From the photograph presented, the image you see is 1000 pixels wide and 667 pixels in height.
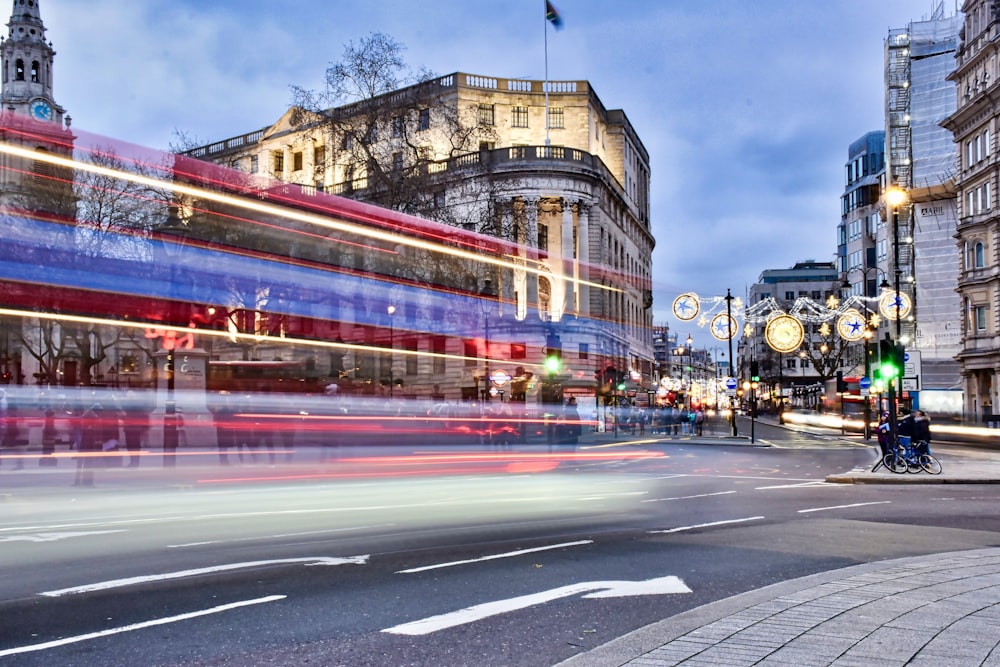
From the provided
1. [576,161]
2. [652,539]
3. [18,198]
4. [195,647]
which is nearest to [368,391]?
[18,198]

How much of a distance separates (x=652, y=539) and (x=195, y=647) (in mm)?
7024

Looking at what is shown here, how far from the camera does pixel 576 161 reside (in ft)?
235

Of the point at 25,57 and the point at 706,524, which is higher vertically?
the point at 25,57

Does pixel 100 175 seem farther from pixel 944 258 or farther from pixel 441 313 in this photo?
pixel 944 258

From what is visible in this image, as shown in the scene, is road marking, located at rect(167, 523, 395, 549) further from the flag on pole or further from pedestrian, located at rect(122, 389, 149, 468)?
the flag on pole

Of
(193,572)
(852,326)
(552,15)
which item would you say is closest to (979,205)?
(552,15)

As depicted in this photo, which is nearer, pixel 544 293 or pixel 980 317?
pixel 980 317

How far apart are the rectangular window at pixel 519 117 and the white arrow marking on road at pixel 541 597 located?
7177cm

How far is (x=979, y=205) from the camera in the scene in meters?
65.6

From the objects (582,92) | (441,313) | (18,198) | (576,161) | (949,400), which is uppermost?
(582,92)

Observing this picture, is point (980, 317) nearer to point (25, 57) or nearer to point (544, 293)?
A: point (544, 293)

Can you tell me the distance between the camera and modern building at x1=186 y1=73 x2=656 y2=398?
56.7 meters

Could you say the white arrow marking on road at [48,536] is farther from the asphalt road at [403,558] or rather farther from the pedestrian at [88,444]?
the pedestrian at [88,444]

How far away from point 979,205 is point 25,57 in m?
109
